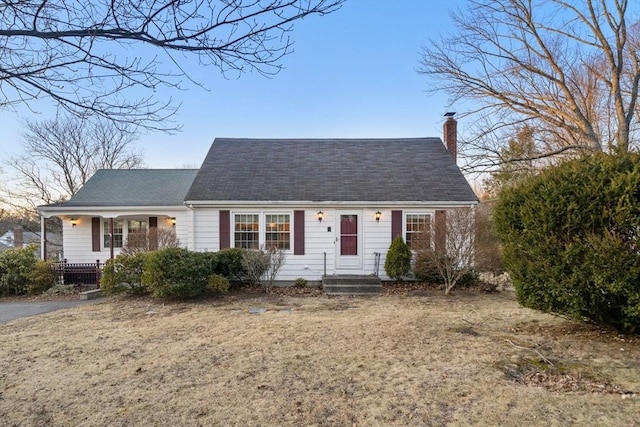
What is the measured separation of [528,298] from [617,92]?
10.2 metres

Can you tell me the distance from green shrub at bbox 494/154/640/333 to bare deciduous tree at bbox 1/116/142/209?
25310 mm

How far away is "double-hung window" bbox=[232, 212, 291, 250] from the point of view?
11.2m

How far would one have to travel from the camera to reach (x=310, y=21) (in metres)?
3.12

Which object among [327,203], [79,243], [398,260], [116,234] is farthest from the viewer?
[116,234]

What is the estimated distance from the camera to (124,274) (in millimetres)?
9258

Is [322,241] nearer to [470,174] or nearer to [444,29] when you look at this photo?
[470,174]

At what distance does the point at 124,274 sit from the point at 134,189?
251 inches

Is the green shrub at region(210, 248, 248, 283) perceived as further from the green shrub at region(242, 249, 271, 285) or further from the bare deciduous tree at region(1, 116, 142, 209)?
the bare deciduous tree at region(1, 116, 142, 209)

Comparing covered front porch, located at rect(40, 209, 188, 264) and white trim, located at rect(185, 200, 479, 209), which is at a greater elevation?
white trim, located at rect(185, 200, 479, 209)

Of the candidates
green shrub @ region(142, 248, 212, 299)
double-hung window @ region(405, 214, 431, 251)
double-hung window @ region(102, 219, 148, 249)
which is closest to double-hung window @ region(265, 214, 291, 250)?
green shrub @ region(142, 248, 212, 299)

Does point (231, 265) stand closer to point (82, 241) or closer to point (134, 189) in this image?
point (134, 189)

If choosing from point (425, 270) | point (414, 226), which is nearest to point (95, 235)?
point (414, 226)

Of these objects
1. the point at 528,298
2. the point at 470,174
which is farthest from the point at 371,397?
the point at 470,174

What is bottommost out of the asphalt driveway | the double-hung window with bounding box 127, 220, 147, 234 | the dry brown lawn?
the asphalt driveway
